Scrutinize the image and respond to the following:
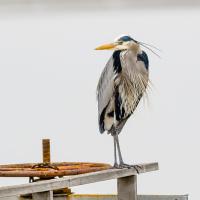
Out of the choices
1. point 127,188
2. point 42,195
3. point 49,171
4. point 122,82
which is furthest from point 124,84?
point 42,195

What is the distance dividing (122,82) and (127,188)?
1.04 feet

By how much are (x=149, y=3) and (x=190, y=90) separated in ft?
3.44

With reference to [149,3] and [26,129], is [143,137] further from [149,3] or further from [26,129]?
[149,3]

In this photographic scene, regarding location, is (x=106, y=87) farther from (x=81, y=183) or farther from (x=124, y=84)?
(x=81, y=183)

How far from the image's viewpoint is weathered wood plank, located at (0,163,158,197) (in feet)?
6.57

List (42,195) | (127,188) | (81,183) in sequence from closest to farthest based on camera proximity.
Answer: (42,195) < (81,183) < (127,188)

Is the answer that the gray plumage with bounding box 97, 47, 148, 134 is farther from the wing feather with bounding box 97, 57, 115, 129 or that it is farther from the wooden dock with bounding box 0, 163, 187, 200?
the wooden dock with bounding box 0, 163, 187, 200

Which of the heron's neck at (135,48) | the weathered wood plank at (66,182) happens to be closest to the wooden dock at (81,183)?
the weathered wood plank at (66,182)

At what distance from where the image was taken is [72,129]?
204 inches

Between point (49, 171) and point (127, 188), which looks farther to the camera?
point (127, 188)

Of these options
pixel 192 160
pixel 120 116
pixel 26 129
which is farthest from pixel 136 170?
pixel 26 129

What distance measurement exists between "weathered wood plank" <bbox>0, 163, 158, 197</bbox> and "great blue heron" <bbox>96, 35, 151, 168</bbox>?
0.33 ft

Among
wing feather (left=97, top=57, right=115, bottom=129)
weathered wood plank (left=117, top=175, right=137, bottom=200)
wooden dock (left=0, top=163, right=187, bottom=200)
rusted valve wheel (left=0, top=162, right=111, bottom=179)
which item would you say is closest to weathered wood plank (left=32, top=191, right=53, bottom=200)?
wooden dock (left=0, top=163, right=187, bottom=200)

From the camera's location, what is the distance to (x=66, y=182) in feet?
7.27
